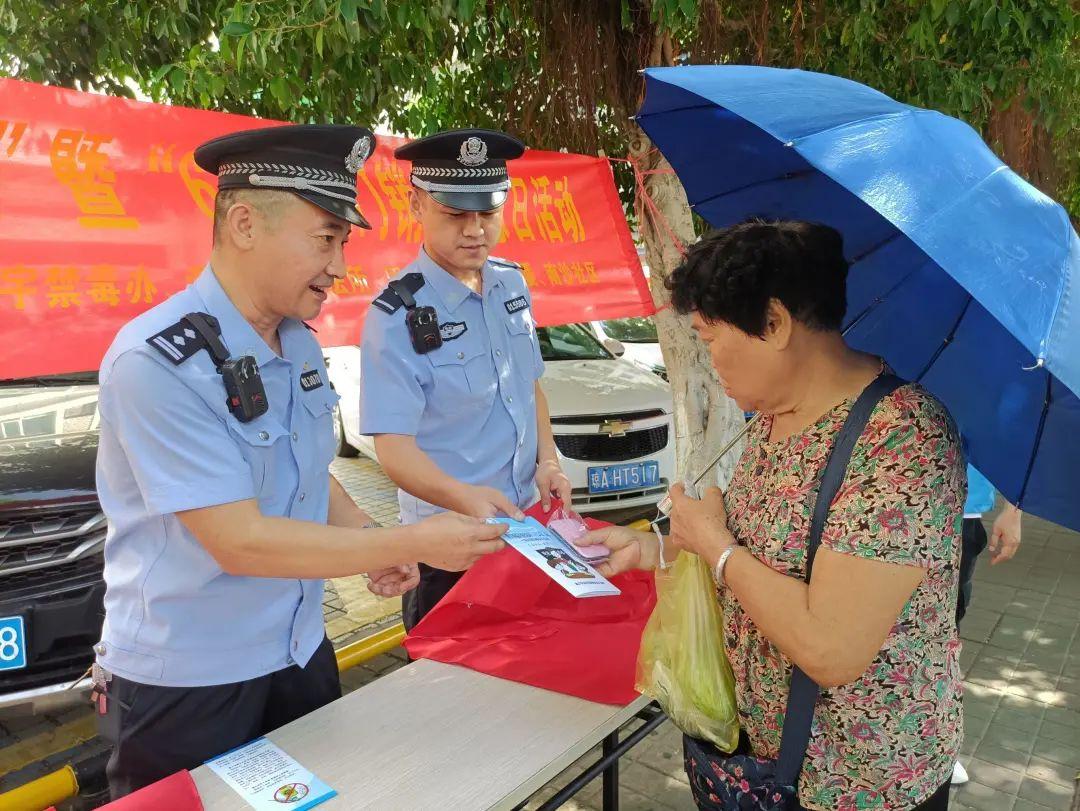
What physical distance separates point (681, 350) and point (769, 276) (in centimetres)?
259

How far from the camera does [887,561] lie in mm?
1185

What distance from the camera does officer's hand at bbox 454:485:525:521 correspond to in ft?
6.71

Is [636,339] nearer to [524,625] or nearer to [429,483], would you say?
[429,483]

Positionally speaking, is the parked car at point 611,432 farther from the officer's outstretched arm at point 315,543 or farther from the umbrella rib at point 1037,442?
the umbrella rib at point 1037,442

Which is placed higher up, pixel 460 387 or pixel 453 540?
pixel 460 387


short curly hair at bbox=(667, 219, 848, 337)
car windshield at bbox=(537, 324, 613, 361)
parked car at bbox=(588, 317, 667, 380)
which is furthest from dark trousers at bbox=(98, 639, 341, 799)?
parked car at bbox=(588, 317, 667, 380)

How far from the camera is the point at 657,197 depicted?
12.5 ft

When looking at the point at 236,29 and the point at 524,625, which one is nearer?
the point at 524,625

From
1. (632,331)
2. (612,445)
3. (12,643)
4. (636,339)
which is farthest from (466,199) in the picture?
(632,331)

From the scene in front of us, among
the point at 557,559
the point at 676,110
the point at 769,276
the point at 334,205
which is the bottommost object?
the point at 557,559

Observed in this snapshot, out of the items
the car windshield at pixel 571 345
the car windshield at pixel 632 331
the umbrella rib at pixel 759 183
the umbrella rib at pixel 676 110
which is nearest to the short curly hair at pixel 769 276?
the umbrella rib at pixel 759 183

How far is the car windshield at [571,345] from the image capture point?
6207 millimetres

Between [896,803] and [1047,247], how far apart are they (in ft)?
3.03

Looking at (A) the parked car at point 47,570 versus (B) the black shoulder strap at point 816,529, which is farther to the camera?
(A) the parked car at point 47,570
